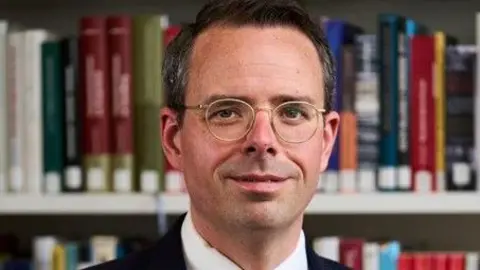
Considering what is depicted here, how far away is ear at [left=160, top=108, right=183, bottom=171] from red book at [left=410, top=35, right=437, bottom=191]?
53cm

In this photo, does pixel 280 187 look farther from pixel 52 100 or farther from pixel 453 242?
pixel 453 242

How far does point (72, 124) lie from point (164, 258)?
0.53 metres

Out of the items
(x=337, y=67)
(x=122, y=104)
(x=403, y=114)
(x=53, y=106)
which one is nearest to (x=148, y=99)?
(x=122, y=104)

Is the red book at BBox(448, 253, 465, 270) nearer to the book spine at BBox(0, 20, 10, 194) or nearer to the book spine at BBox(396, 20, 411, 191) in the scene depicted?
the book spine at BBox(396, 20, 411, 191)

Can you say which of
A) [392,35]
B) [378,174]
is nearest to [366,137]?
[378,174]

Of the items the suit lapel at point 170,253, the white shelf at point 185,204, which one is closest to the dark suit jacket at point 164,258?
the suit lapel at point 170,253

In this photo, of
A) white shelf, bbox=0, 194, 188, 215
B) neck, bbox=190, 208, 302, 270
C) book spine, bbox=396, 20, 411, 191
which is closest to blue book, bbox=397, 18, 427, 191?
book spine, bbox=396, 20, 411, 191

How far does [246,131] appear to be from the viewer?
1111mm

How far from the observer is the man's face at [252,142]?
111 cm

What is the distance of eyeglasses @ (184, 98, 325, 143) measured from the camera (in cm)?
111

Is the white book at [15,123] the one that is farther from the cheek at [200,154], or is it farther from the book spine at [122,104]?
the cheek at [200,154]

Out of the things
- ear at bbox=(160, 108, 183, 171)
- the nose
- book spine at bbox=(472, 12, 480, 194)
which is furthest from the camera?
book spine at bbox=(472, 12, 480, 194)

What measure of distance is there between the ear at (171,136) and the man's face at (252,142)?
0.02 m

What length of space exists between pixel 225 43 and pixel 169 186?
0.54 meters
